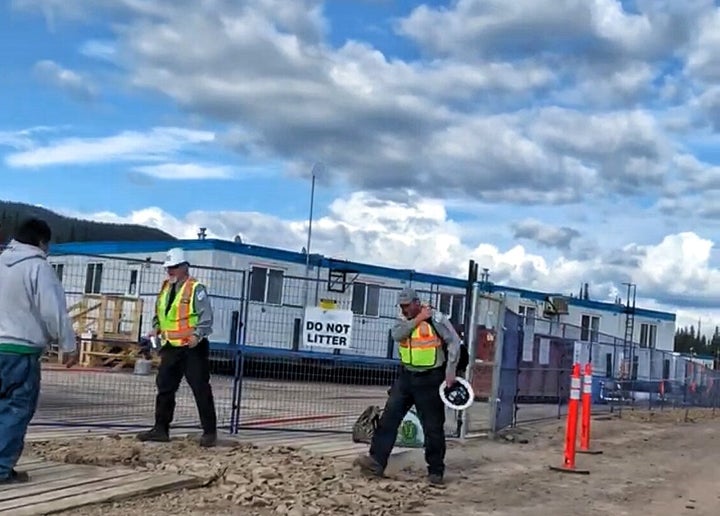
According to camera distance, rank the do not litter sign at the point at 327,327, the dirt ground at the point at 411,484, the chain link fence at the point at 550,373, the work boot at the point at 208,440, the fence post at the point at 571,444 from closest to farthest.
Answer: the dirt ground at the point at 411,484 < the work boot at the point at 208,440 < the fence post at the point at 571,444 < the do not litter sign at the point at 327,327 < the chain link fence at the point at 550,373

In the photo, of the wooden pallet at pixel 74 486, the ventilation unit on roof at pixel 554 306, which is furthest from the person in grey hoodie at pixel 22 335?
the ventilation unit on roof at pixel 554 306

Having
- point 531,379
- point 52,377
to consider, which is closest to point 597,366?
point 531,379

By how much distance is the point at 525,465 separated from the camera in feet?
38.6

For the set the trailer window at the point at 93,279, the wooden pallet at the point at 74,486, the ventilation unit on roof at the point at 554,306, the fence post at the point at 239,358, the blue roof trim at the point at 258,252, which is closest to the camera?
the wooden pallet at the point at 74,486

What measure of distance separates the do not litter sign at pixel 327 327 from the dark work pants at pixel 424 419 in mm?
2818

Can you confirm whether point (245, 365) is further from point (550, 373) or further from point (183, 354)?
point (550, 373)

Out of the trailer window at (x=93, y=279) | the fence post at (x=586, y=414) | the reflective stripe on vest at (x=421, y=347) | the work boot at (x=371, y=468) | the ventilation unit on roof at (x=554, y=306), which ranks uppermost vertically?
the ventilation unit on roof at (x=554, y=306)

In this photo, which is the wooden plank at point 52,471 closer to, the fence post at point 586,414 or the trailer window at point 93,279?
the fence post at point 586,414

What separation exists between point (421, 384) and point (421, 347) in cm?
34

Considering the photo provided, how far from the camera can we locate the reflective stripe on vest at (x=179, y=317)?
10266 millimetres

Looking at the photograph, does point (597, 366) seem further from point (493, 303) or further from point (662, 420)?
point (493, 303)

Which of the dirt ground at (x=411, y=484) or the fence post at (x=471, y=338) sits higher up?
the fence post at (x=471, y=338)

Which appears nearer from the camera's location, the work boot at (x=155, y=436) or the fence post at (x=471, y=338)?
the work boot at (x=155, y=436)

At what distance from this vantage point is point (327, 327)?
12.6 m
